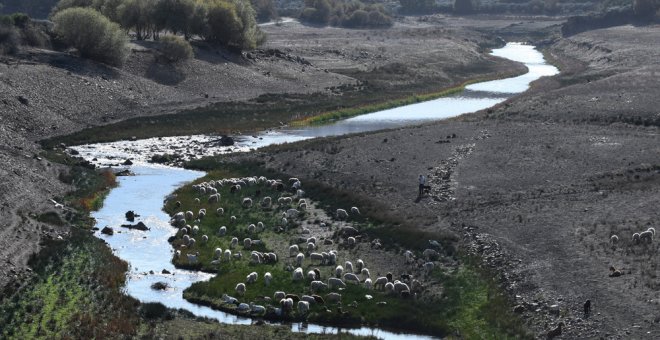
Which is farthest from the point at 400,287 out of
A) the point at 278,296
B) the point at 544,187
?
the point at 544,187

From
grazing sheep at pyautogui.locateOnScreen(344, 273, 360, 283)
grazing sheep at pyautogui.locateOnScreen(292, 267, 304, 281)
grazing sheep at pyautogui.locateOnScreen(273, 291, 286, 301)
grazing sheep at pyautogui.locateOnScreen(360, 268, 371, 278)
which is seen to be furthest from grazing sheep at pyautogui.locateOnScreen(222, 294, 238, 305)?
grazing sheep at pyautogui.locateOnScreen(360, 268, 371, 278)

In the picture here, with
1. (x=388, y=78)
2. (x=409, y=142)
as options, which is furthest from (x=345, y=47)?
(x=409, y=142)

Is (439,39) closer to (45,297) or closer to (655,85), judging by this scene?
(655,85)

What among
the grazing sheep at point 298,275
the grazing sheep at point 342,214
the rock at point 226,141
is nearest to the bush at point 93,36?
the rock at point 226,141

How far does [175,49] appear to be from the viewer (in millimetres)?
86562

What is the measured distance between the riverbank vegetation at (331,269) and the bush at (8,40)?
3170 cm

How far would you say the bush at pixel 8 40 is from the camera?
7488cm

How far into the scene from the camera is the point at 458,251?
37.0m

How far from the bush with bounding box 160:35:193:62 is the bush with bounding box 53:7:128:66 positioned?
647 cm

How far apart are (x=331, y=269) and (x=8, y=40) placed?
47.9 metres

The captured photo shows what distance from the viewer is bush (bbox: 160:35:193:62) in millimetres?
86438

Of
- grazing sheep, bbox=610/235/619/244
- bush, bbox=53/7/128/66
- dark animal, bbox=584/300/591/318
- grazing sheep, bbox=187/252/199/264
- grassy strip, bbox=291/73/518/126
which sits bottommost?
grassy strip, bbox=291/73/518/126

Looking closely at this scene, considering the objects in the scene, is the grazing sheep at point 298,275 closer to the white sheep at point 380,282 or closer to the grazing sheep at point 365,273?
the grazing sheep at point 365,273

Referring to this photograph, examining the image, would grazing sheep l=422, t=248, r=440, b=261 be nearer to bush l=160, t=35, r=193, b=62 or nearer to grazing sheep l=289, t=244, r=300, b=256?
grazing sheep l=289, t=244, r=300, b=256
